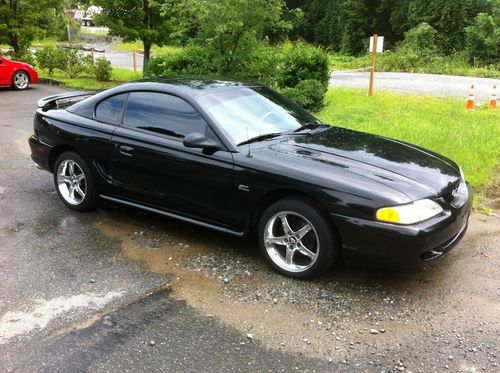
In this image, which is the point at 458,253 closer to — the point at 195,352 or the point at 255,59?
A: the point at 195,352

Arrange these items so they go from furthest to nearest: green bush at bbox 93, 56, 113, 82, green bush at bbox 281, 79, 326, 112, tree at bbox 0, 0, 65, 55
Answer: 1. tree at bbox 0, 0, 65, 55
2. green bush at bbox 93, 56, 113, 82
3. green bush at bbox 281, 79, 326, 112

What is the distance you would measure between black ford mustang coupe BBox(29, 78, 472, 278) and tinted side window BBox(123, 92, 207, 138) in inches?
0.5

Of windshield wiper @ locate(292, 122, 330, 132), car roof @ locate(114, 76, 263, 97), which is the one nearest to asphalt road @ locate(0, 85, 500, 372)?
windshield wiper @ locate(292, 122, 330, 132)

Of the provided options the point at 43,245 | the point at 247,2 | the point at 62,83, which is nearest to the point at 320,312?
the point at 43,245

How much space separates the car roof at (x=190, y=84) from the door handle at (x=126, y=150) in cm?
62

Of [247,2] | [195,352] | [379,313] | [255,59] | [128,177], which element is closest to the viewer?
[195,352]

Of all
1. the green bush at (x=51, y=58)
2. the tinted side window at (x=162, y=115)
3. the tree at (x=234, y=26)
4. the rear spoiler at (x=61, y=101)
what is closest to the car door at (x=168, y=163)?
the tinted side window at (x=162, y=115)

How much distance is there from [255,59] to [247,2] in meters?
1.41

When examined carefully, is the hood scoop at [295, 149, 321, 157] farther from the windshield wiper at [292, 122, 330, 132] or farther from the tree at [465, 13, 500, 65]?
the tree at [465, 13, 500, 65]

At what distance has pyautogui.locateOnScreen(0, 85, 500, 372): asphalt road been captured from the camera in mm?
3080

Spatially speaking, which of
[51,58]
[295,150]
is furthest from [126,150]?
[51,58]

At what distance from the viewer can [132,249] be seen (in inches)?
182

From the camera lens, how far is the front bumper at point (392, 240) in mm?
3533

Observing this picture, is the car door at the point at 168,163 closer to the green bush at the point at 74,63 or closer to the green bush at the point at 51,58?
the green bush at the point at 74,63
